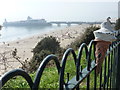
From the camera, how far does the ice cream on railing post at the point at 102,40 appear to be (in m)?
1.48

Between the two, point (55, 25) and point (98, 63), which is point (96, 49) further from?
point (55, 25)

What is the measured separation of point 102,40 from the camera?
4.96 ft

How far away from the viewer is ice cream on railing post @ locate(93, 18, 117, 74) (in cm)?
148

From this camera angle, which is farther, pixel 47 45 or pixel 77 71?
pixel 47 45

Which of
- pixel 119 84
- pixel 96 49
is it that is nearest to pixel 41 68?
pixel 96 49

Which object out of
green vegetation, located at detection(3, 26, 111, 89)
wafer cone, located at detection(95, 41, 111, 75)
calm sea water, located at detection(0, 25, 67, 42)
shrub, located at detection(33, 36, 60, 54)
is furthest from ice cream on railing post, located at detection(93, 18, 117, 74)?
calm sea water, located at detection(0, 25, 67, 42)

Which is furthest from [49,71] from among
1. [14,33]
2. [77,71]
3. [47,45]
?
[14,33]

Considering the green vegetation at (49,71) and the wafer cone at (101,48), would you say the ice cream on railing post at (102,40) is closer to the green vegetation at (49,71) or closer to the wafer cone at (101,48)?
the wafer cone at (101,48)

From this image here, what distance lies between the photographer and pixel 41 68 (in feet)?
2.66

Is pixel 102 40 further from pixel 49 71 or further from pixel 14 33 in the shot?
pixel 14 33

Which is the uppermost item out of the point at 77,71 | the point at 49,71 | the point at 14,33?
the point at 77,71

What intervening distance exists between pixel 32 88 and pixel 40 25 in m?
72.4

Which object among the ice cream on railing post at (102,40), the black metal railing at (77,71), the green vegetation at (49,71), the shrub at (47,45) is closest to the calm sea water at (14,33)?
the shrub at (47,45)

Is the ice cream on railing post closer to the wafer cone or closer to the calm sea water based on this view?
the wafer cone
